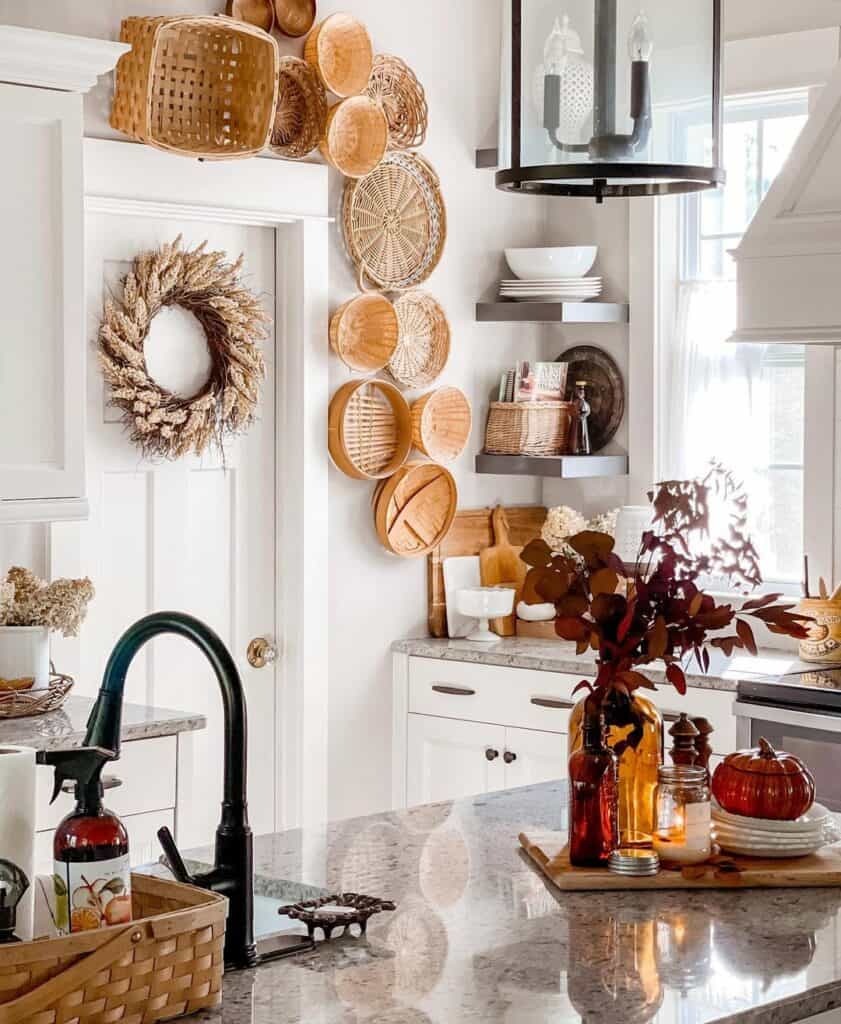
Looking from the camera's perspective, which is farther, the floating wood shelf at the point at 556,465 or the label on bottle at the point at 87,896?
the floating wood shelf at the point at 556,465

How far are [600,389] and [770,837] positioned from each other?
2.87m

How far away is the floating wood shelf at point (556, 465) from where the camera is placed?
15.7 feet

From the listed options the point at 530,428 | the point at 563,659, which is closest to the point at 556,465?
the point at 530,428

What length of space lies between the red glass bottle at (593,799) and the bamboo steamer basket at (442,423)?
99.4 inches

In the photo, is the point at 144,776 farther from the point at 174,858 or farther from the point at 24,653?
the point at 174,858

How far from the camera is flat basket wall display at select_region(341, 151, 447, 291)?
4539mm

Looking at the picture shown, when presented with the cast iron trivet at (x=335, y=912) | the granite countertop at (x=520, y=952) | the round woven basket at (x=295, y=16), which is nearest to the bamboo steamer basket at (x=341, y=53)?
the round woven basket at (x=295, y=16)

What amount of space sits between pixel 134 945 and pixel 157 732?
188 centimetres

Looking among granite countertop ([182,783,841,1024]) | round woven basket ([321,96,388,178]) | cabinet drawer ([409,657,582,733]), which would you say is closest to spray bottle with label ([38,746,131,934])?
granite countertop ([182,783,841,1024])

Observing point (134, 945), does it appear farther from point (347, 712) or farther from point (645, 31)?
point (347, 712)

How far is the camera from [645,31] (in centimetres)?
219

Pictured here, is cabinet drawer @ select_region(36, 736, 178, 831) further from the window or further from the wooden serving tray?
the window

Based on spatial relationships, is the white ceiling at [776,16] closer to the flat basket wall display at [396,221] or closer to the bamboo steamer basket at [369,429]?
the flat basket wall display at [396,221]

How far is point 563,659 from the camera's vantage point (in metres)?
4.41
